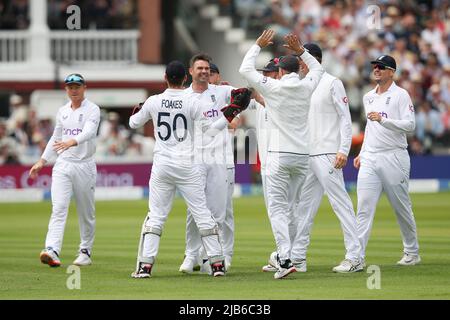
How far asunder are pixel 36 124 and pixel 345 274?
2036 centimetres

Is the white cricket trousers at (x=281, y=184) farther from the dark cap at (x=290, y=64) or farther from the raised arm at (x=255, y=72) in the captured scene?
the dark cap at (x=290, y=64)

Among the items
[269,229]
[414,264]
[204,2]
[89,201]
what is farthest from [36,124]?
[414,264]

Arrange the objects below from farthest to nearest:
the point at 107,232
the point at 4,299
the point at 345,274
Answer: the point at 107,232 → the point at 345,274 → the point at 4,299

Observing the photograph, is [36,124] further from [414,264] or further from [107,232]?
[414,264]

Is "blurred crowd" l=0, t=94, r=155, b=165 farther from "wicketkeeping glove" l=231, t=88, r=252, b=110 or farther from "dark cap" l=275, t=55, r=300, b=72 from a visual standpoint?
"dark cap" l=275, t=55, r=300, b=72

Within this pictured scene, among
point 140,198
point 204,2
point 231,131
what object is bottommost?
point 140,198

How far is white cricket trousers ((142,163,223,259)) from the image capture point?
1324cm

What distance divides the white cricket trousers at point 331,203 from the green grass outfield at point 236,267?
0.34 m

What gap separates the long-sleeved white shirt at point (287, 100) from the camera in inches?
513

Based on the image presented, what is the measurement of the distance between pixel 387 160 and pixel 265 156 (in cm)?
142

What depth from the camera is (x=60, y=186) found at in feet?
48.6

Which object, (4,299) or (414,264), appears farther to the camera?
(414,264)

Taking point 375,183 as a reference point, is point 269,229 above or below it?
below

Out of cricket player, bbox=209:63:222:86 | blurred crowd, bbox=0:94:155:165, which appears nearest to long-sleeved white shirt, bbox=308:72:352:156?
cricket player, bbox=209:63:222:86
